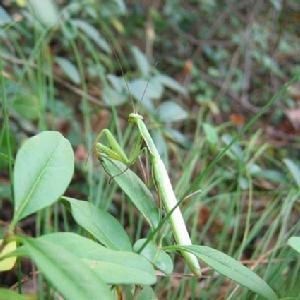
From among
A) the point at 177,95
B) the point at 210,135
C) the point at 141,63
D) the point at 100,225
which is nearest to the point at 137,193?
the point at 100,225

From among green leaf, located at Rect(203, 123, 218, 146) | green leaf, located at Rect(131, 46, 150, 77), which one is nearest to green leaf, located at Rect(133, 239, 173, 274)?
Result: green leaf, located at Rect(203, 123, 218, 146)

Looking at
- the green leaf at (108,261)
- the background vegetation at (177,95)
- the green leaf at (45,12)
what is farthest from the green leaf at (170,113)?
the green leaf at (108,261)

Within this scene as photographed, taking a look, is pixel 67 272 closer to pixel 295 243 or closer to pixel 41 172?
pixel 41 172

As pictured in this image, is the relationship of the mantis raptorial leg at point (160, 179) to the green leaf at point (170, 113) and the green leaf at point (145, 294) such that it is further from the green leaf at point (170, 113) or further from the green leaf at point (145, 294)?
the green leaf at point (170, 113)

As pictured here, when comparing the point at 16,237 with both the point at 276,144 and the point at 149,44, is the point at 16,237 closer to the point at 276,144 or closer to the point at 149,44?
the point at 276,144

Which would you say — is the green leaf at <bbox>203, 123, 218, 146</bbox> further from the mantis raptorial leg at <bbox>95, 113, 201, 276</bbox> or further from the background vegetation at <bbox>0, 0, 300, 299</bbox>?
the mantis raptorial leg at <bbox>95, 113, 201, 276</bbox>

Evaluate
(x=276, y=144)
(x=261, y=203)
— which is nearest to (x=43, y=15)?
(x=261, y=203)
